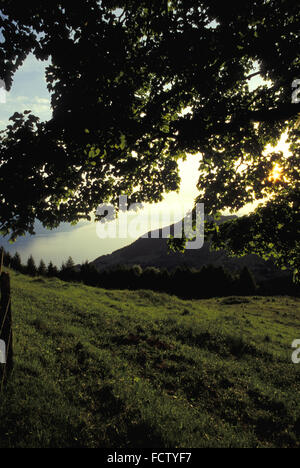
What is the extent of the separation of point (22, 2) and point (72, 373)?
9.15m

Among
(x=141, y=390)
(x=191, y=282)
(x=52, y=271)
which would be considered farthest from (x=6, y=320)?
(x=52, y=271)

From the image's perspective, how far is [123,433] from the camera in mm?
5328

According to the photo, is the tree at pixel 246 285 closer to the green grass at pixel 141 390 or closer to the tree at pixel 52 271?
the green grass at pixel 141 390

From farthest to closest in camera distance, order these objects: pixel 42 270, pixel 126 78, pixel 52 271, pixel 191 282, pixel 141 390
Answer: pixel 42 270, pixel 52 271, pixel 191 282, pixel 141 390, pixel 126 78

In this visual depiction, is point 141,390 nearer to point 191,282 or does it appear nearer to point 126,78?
point 126,78

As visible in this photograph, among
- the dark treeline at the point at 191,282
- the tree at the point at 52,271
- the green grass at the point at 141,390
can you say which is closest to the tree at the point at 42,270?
the tree at the point at 52,271

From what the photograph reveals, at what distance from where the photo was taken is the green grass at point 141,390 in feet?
17.4

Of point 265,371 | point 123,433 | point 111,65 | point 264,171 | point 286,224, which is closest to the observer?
point 111,65

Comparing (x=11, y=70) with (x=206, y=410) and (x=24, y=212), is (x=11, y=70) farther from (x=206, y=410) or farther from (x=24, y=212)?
(x=206, y=410)

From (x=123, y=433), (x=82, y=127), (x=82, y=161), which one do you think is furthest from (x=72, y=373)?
(x=82, y=127)

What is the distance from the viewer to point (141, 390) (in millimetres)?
7281

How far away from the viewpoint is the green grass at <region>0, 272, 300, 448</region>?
5.29 m

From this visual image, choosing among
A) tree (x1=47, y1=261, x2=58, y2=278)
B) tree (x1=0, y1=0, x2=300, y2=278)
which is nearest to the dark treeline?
tree (x1=47, y1=261, x2=58, y2=278)

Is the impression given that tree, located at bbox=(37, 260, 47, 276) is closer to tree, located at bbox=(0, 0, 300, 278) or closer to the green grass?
the green grass
